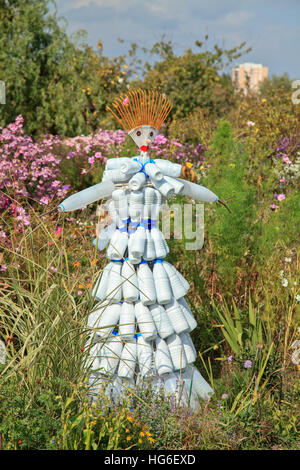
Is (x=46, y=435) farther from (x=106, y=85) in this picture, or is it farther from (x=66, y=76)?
(x=106, y=85)

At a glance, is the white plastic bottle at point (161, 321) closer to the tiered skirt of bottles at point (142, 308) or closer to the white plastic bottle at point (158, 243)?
the tiered skirt of bottles at point (142, 308)

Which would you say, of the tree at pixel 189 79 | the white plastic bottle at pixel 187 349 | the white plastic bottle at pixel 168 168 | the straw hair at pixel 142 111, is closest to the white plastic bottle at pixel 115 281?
the white plastic bottle at pixel 187 349

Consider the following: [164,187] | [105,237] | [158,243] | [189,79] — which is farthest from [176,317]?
[189,79]

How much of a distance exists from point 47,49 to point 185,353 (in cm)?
821

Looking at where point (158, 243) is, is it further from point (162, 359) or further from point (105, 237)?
point (162, 359)

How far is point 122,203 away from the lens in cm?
311

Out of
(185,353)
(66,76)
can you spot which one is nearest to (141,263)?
(185,353)

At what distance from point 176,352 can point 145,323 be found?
0.88ft

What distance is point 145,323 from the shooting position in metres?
3.01

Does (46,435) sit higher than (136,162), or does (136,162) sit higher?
(136,162)

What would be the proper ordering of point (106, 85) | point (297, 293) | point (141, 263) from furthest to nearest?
point (106, 85) → point (297, 293) → point (141, 263)

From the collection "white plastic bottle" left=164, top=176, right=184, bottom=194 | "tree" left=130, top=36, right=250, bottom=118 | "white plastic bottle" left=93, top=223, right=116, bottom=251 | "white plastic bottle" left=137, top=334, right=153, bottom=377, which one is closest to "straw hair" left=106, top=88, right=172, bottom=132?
"white plastic bottle" left=164, top=176, right=184, bottom=194

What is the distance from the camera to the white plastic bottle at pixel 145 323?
299 centimetres
